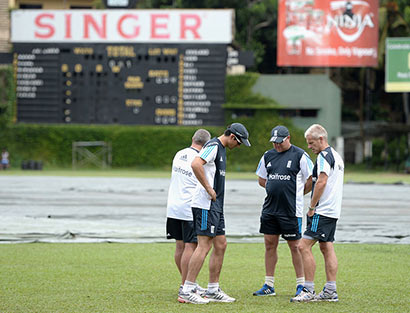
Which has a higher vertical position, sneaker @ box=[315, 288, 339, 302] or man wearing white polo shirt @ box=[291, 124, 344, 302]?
man wearing white polo shirt @ box=[291, 124, 344, 302]

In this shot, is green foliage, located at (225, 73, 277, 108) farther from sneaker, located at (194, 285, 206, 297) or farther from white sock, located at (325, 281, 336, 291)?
white sock, located at (325, 281, 336, 291)

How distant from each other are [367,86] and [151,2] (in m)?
18.3

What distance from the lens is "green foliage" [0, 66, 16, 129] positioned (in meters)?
45.7

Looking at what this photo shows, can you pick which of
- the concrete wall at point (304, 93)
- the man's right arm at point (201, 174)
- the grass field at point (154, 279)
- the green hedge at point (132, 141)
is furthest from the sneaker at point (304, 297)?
the concrete wall at point (304, 93)

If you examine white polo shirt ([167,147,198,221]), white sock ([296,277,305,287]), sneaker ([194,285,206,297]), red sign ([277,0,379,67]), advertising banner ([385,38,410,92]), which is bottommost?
sneaker ([194,285,206,297])

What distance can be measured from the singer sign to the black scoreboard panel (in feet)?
1.53

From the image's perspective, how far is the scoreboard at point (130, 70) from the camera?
43750 millimetres

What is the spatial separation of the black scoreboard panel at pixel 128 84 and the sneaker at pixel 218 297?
115 feet

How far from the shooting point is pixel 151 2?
63188mm

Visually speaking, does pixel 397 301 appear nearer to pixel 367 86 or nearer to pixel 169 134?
pixel 169 134

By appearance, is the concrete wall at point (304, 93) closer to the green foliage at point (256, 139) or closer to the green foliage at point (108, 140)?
the green foliage at point (256, 139)

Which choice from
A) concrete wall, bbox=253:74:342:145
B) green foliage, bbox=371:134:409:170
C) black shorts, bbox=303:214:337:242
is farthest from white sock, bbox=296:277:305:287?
green foliage, bbox=371:134:409:170

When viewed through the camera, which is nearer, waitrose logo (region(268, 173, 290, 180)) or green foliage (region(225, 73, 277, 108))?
waitrose logo (region(268, 173, 290, 180))

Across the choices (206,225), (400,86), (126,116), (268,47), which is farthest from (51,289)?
(268,47)
